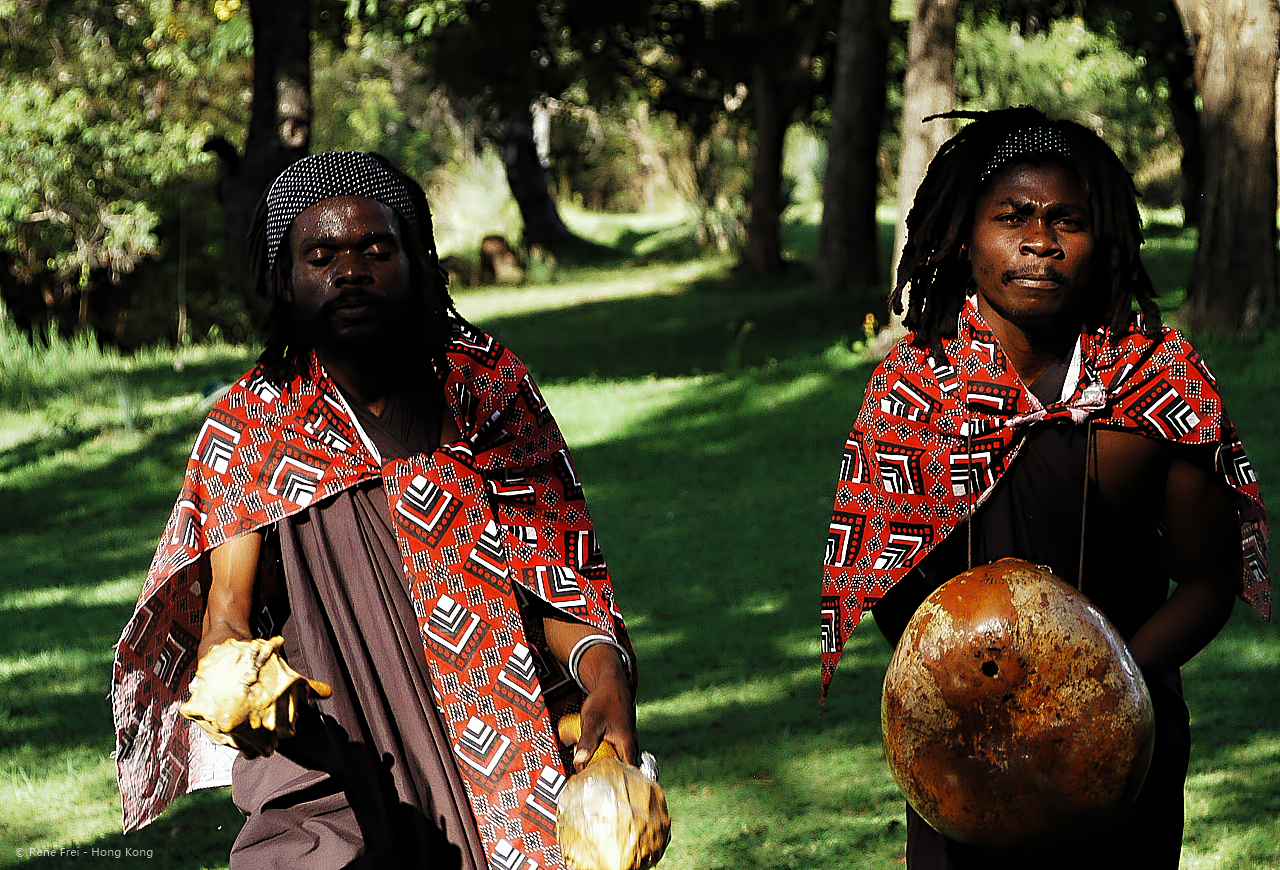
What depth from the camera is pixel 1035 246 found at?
2.83 meters

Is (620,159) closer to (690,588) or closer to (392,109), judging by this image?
(392,109)

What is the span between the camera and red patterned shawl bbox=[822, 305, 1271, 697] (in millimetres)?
2852

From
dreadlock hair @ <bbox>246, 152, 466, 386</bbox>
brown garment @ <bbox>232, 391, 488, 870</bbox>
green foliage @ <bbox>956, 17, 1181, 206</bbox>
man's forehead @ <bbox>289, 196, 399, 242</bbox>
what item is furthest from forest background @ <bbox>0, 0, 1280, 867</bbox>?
man's forehead @ <bbox>289, 196, 399, 242</bbox>

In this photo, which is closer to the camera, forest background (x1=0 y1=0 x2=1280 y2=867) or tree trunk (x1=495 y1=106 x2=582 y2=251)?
forest background (x1=0 y1=0 x2=1280 y2=867)

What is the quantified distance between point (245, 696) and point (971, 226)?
5.69ft

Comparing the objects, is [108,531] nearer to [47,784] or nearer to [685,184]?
[47,784]

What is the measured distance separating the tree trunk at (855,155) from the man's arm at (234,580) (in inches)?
498

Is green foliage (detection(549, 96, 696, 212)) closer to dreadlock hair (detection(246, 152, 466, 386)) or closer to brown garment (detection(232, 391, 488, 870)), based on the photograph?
dreadlock hair (detection(246, 152, 466, 386))

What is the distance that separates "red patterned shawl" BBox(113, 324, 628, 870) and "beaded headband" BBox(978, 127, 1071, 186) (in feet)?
3.56

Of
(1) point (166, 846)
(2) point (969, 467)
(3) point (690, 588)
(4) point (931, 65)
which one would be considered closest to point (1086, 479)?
(2) point (969, 467)

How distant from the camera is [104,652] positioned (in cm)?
685

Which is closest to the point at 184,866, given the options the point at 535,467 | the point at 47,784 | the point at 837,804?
the point at 47,784

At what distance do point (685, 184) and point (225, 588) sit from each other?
28.1 metres

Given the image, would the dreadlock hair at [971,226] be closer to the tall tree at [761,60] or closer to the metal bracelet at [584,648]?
the metal bracelet at [584,648]
